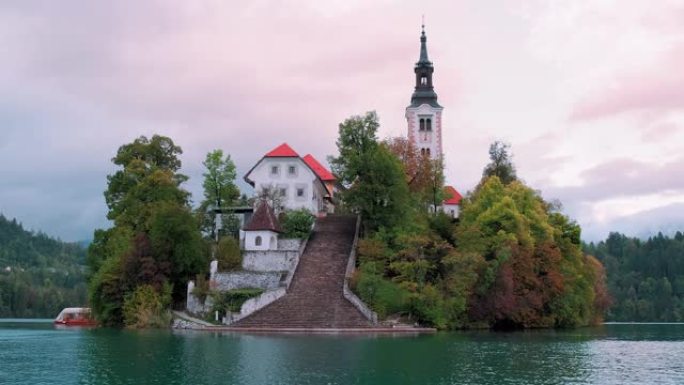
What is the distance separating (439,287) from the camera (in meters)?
59.5

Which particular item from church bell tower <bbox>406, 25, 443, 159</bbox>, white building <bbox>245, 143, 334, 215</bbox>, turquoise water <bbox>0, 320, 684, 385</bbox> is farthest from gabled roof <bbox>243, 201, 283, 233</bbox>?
church bell tower <bbox>406, 25, 443, 159</bbox>

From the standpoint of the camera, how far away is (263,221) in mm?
66062

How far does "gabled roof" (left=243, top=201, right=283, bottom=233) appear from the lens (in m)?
65.8

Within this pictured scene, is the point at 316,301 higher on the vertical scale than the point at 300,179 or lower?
lower

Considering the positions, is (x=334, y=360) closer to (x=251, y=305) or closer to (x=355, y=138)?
(x=251, y=305)

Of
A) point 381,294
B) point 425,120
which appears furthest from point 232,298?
point 425,120

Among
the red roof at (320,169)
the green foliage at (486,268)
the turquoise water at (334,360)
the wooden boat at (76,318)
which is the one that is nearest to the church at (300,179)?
the red roof at (320,169)

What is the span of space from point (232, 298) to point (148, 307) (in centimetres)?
631

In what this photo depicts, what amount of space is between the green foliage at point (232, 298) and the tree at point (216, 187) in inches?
587

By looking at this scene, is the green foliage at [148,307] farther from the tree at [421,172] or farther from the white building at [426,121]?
the white building at [426,121]

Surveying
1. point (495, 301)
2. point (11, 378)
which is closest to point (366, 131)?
point (495, 301)

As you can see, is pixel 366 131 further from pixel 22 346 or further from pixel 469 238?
pixel 22 346

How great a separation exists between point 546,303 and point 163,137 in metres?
37.4

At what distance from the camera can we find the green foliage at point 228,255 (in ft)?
210
